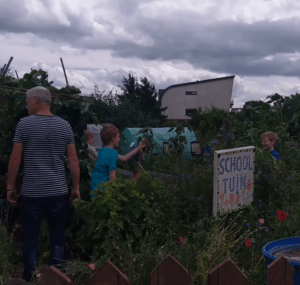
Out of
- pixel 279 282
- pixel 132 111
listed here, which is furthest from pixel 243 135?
pixel 132 111

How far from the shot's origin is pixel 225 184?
14.9 ft

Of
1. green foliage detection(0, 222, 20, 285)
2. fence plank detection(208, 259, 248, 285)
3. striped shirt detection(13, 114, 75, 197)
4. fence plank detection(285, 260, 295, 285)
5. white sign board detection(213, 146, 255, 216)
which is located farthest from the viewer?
white sign board detection(213, 146, 255, 216)

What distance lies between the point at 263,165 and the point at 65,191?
7.60ft

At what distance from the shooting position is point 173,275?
7.30ft

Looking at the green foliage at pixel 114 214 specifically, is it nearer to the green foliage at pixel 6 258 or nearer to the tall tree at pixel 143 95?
the green foliage at pixel 6 258

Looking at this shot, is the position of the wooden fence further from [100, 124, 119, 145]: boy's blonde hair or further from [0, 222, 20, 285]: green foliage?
[100, 124, 119, 145]: boy's blonde hair

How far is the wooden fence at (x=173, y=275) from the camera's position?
213 centimetres

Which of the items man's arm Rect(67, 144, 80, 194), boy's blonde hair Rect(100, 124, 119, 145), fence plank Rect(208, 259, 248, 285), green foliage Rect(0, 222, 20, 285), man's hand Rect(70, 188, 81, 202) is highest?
boy's blonde hair Rect(100, 124, 119, 145)

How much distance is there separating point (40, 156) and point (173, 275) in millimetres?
2097

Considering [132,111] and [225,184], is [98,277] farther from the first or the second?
[132,111]

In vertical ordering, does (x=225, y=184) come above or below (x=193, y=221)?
above

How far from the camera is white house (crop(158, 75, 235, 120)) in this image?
4584 centimetres

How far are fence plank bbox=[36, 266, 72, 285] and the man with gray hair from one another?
6.12ft

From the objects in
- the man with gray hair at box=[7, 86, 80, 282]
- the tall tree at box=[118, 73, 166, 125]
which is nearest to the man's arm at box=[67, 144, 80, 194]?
the man with gray hair at box=[7, 86, 80, 282]
